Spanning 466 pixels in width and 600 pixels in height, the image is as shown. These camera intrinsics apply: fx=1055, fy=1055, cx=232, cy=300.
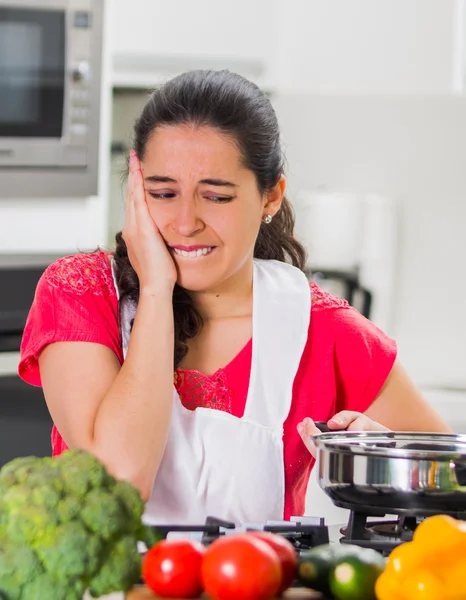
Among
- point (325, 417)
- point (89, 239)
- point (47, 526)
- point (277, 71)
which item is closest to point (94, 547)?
point (47, 526)

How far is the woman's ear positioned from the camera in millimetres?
1666

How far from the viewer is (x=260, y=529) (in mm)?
1136

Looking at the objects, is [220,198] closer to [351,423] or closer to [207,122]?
[207,122]

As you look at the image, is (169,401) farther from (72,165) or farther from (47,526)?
(72,165)

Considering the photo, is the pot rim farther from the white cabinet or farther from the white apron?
the white cabinet

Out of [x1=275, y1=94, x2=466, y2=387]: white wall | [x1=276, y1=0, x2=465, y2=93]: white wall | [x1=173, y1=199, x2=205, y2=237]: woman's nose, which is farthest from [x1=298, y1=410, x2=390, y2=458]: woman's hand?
[x1=276, y1=0, x2=465, y2=93]: white wall

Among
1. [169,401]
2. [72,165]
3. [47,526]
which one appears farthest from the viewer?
[72,165]

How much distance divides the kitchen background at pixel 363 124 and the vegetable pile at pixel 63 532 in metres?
2.15

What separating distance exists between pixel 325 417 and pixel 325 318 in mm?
164

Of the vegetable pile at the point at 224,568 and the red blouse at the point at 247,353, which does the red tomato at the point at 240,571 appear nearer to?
the vegetable pile at the point at 224,568

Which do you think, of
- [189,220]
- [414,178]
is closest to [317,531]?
[189,220]

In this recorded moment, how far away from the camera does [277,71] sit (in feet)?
10.7

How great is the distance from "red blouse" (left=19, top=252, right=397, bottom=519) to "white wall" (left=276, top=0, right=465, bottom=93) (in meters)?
1.60

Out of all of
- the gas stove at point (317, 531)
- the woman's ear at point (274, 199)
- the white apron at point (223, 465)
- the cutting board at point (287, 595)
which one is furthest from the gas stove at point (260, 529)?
the woman's ear at point (274, 199)
